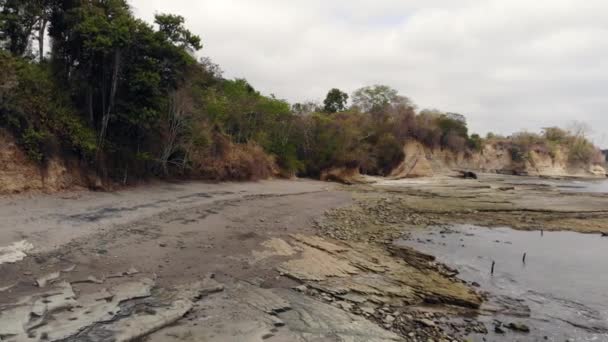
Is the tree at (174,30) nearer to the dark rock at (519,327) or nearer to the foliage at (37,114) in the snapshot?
the foliage at (37,114)

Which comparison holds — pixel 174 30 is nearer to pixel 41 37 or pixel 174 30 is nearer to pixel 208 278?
pixel 41 37

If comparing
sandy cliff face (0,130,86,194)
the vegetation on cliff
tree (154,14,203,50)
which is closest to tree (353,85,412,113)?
the vegetation on cliff

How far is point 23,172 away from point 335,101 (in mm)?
56634

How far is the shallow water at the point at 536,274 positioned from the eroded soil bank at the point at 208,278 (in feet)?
2.77

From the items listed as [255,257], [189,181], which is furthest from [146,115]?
[255,257]

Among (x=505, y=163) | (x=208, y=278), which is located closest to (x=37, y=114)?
(x=208, y=278)

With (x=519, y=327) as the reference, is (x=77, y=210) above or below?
above

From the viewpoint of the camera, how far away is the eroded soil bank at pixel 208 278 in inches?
215

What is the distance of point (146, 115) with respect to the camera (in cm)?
1834

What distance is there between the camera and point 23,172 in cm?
1388

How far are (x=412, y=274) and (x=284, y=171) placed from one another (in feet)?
92.1

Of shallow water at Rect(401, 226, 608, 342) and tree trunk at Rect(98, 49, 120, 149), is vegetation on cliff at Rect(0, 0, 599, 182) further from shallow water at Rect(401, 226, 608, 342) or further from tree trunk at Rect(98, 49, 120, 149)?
shallow water at Rect(401, 226, 608, 342)

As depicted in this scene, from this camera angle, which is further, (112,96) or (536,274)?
(112,96)

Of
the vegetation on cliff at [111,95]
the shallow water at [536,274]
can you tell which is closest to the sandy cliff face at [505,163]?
the vegetation on cliff at [111,95]
